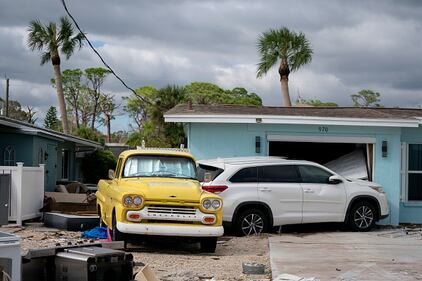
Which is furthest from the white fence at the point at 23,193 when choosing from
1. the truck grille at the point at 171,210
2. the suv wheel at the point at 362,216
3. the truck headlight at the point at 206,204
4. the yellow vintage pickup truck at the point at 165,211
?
the suv wheel at the point at 362,216

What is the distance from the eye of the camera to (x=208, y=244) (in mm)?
11992

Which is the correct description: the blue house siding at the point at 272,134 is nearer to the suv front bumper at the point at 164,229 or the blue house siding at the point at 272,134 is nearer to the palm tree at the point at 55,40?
the suv front bumper at the point at 164,229

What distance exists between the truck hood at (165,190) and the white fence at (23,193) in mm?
4182

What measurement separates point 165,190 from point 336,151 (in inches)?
366

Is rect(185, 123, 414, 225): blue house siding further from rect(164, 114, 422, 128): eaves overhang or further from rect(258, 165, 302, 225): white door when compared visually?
rect(258, 165, 302, 225): white door

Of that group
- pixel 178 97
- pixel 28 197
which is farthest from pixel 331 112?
pixel 178 97

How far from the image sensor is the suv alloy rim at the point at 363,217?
50.0ft

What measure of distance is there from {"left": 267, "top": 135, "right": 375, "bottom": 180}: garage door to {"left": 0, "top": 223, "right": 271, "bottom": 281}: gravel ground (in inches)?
164

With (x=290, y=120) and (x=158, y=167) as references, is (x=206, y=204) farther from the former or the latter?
(x=290, y=120)

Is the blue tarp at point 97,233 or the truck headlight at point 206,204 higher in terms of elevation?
the truck headlight at point 206,204

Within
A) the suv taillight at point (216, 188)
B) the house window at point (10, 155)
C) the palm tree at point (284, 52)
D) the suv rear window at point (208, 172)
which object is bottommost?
the suv taillight at point (216, 188)

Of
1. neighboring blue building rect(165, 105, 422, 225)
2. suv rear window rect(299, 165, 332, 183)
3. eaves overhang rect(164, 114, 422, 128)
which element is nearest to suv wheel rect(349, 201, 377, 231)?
suv rear window rect(299, 165, 332, 183)

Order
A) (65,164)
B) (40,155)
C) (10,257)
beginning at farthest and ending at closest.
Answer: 1. (65,164)
2. (40,155)
3. (10,257)

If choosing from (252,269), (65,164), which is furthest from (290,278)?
(65,164)
